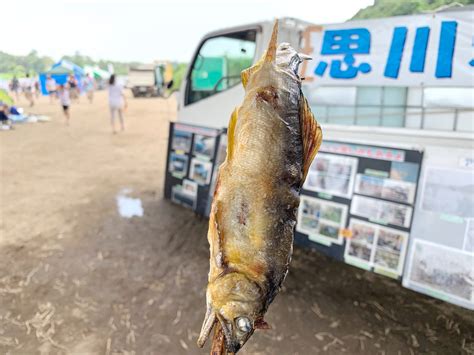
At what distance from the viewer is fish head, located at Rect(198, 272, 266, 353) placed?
158 cm

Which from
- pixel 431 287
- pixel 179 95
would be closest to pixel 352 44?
pixel 431 287

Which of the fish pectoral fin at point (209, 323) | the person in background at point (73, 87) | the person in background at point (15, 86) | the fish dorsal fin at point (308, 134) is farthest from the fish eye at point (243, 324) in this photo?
the person in background at point (15, 86)

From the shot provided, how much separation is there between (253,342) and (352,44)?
12.9ft

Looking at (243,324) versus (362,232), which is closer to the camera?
(243,324)

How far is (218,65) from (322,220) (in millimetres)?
3530

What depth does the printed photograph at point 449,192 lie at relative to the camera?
13.6 ft

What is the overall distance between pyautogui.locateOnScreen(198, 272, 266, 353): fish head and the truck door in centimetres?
503

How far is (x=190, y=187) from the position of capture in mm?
7176

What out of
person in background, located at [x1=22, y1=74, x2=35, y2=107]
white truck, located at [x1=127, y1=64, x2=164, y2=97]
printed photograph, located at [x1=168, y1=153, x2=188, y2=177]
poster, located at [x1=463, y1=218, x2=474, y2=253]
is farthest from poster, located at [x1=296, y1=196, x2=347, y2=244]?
white truck, located at [x1=127, y1=64, x2=164, y2=97]

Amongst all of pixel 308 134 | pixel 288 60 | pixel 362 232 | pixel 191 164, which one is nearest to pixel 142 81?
pixel 191 164

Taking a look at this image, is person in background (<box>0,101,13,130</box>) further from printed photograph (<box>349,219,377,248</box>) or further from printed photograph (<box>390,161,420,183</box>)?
printed photograph (<box>390,161,420,183</box>)

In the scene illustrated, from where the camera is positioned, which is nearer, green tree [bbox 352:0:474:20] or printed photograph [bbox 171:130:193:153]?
green tree [bbox 352:0:474:20]

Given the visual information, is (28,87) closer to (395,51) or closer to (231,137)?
(395,51)

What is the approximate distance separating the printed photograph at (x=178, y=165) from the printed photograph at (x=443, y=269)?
172 inches
